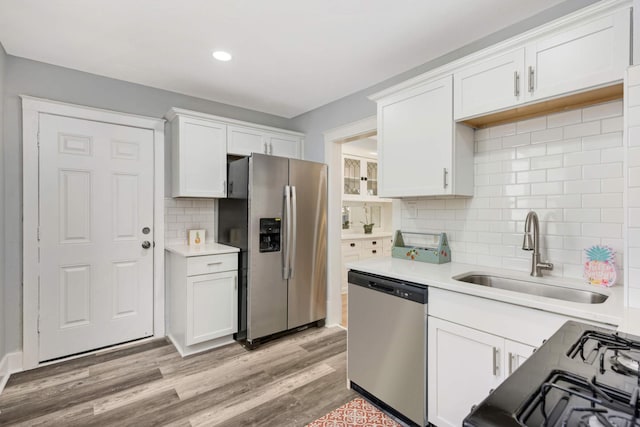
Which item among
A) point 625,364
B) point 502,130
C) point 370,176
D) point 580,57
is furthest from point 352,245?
point 625,364

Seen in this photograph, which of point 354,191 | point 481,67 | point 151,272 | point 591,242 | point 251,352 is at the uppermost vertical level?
point 481,67

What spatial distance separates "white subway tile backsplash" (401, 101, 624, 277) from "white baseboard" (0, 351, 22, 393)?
3464mm

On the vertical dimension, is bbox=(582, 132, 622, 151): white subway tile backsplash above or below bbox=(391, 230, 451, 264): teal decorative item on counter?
above

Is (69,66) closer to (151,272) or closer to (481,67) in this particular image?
Result: (151,272)

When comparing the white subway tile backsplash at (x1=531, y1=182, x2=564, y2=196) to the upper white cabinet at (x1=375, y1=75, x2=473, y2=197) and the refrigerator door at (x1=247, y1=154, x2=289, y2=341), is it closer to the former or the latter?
the upper white cabinet at (x1=375, y1=75, x2=473, y2=197)

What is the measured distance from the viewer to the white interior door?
2.62 meters

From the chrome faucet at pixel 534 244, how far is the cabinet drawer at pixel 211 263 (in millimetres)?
2360

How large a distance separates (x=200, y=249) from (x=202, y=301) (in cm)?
48

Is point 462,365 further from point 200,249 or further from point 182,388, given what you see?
point 200,249

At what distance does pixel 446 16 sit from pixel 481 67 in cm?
42

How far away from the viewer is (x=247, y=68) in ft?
8.80

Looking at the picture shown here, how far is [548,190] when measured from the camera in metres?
1.85

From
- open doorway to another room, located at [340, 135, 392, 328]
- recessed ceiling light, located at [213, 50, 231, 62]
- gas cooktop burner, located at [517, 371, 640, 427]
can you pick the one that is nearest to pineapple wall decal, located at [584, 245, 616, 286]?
gas cooktop burner, located at [517, 371, 640, 427]

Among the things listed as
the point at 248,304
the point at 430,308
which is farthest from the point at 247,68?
the point at 430,308
